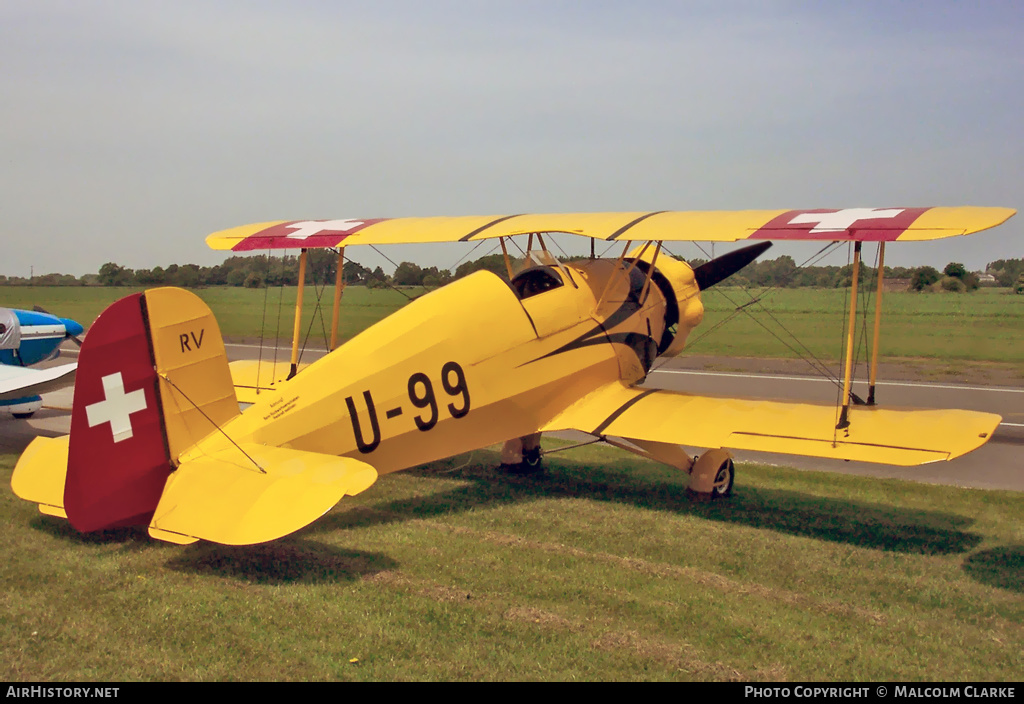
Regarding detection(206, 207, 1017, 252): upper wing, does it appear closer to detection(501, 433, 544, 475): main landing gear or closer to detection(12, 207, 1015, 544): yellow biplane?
detection(12, 207, 1015, 544): yellow biplane

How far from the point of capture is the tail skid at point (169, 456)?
17.2ft

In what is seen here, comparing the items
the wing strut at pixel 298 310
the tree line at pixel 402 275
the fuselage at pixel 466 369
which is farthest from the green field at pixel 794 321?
the wing strut at pixel 298 310

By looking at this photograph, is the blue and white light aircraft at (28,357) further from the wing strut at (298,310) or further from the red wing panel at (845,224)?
the red wing panel at (845,224)

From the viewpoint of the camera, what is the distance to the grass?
4.51 m

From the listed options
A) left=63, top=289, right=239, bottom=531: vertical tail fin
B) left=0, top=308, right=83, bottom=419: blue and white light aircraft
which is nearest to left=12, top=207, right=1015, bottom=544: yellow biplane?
left=63, top=289, right=239, bottom=531: vertical tail fin

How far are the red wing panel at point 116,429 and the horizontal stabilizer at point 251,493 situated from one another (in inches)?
8.9

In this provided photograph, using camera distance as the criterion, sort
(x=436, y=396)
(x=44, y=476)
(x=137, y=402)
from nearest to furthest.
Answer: (x=137, y=402)
(x=44, y=476)
(x=436, y=396)

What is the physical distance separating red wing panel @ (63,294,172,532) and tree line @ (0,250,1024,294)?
3689 mm

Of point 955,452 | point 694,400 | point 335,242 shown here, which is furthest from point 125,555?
→ point 955,452

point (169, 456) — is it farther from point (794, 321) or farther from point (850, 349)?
point (794, 321)

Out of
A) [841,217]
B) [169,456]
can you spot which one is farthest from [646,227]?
[169,456]

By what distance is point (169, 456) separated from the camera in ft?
19.0

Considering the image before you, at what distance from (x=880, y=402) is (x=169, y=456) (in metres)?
13.3
